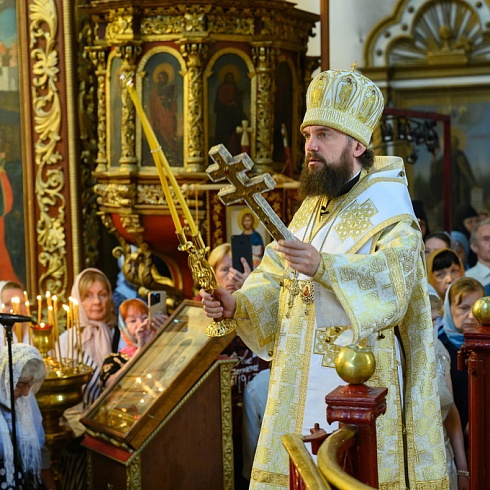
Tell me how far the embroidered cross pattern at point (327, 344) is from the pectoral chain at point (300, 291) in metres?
0.10

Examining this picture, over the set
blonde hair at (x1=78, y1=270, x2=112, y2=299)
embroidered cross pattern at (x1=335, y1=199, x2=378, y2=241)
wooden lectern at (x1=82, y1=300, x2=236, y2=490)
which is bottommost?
wooden lectern at (x1=82, y1=300, x2=236, y2=490)

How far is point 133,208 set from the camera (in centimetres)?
803

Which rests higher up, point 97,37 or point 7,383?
point 97,37

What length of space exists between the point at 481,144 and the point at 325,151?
6.78 metres

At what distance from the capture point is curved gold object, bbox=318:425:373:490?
249cm

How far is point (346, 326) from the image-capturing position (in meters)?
4.07

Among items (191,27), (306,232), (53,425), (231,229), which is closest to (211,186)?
(231,229)

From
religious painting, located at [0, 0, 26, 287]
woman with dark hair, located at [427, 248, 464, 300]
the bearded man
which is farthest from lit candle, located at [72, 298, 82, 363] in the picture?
the bearded man

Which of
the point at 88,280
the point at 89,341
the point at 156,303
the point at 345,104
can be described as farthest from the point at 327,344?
the point at 88,280

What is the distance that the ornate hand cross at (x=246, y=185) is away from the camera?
3.82 metres

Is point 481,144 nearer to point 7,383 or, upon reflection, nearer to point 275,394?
point 7,383

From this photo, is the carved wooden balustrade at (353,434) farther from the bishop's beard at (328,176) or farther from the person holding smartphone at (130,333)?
the person holding smartphone at (130,333)

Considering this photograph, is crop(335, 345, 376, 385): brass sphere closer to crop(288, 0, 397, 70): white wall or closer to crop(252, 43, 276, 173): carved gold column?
crop(252, 43, 276, 173): carved gold column

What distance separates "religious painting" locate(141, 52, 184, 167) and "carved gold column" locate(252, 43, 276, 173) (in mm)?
508
